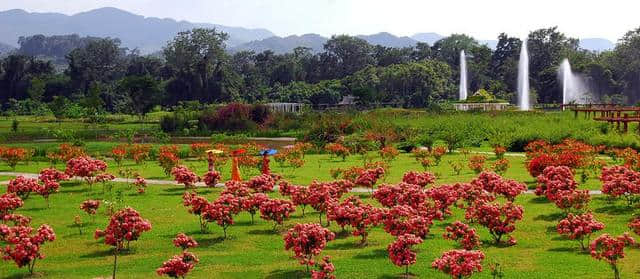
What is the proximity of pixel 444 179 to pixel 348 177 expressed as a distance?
5.01m

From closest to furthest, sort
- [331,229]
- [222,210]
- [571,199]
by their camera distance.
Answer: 1. [222,210]
2. [571,199]
3. [331,229]

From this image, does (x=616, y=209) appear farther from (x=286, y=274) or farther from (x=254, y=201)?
(x=286, y=274)

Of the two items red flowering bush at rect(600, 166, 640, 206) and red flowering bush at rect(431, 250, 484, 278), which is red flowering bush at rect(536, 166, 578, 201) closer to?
red flowering bush at rect(600, 166, 640, 206)

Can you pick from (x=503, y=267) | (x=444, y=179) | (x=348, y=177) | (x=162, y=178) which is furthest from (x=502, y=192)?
(x=162, y=178)

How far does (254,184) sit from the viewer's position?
818 inches

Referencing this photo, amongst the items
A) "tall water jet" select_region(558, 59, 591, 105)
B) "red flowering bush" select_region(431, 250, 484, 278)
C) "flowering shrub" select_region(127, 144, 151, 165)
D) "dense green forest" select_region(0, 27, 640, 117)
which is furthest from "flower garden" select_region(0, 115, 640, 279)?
"tall water jet" select_region(558, 59, 591, 105)

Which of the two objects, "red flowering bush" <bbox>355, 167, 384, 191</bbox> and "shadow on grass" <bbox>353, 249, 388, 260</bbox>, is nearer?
"shadow on grass" <bbox>353, 249, 388, 260</bbox>

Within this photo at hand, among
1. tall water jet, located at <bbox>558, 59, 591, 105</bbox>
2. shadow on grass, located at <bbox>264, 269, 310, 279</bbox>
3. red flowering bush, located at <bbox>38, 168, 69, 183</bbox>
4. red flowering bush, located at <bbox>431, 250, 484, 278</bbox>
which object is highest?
tall water jet, located at <bbox>558, 59, 591, 105</bbox>

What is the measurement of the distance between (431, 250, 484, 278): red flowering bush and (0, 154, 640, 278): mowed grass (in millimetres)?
2328

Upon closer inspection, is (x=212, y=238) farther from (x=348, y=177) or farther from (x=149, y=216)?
(x=348, y=177)

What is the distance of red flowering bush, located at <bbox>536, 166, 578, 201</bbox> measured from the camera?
1920 cm

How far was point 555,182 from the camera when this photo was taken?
763 inches

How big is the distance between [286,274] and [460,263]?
4054mm

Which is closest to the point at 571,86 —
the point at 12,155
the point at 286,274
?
the point at 12,155
